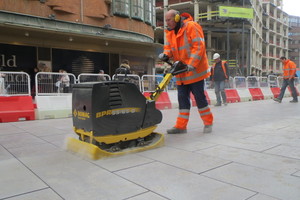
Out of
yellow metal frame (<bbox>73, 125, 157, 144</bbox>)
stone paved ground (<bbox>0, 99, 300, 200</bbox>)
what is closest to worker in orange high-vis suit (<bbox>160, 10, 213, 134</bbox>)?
stone paved ground (<bbox>0, 99, 300, 200</bbox>)

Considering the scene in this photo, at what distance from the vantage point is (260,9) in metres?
57.0

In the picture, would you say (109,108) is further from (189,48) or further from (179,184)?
(189,48)

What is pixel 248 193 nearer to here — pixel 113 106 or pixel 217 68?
pixel 113 106

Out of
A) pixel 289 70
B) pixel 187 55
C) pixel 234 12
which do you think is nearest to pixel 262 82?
pixel 289 70

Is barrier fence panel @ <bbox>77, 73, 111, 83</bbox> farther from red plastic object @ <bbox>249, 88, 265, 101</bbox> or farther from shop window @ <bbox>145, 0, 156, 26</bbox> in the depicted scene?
shop window @ <bbox>145, 0, 156, 26</bbox>

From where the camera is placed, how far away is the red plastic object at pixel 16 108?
6.88 m

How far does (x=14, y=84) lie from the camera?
7512mm

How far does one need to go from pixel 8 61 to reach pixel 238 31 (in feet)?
110

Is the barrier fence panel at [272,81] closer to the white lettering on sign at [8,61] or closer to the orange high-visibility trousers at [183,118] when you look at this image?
the orange high-visibility trousers at [183,118]

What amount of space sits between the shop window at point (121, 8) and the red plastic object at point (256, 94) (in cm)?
832

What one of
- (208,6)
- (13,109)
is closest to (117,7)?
(13,109)

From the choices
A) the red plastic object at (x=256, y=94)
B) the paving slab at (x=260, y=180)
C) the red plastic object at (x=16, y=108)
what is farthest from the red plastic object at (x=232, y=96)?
the paving slab at (x=260, y=180)

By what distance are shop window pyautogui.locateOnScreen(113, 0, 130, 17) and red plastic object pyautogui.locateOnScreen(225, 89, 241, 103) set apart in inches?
304

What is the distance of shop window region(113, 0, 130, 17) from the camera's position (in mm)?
15844
